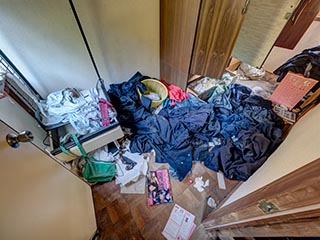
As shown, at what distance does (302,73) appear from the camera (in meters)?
1.59

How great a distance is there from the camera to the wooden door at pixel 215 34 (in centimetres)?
131

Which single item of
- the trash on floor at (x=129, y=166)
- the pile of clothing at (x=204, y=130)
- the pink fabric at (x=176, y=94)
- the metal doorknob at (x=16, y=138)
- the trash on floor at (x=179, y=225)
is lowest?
the trash on floor at (x=179, y=225)

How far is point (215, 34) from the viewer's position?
1.48 meters

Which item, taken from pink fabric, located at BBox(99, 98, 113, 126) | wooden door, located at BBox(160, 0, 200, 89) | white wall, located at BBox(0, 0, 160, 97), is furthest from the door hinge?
white wall, located at BBox(0, 0, 160, 97)

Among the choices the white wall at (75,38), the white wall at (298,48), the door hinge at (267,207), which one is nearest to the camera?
the door hinge at (267,207)

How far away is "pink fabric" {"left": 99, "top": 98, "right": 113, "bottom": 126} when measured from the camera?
1323mm

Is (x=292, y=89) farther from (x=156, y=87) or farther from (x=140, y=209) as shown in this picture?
(x=140, y=209)

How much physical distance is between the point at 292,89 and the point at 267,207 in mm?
1625

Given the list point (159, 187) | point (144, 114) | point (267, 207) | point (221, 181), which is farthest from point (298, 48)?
point (267, 207)

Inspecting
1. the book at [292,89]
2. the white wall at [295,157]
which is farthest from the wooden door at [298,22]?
the white wall at [295,157]

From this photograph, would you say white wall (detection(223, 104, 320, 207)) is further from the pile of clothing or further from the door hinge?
the pile of clothing

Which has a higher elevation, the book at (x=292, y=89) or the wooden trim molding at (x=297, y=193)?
the wooden trim molding at (x=297, y=193)

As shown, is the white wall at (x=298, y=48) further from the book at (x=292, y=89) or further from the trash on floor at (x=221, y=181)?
the trash on floor at (x=221, y=181)

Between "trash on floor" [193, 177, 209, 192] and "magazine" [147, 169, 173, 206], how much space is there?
0.78 ft
